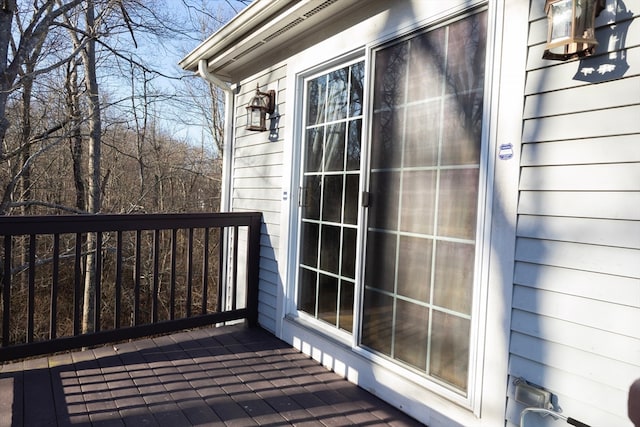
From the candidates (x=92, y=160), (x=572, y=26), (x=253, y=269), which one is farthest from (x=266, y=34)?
(x=92, y=160)

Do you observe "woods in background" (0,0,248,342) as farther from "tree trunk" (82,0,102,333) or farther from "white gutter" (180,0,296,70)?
"white gutter" (180,0,296,70)

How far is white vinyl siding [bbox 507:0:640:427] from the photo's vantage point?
1406mm

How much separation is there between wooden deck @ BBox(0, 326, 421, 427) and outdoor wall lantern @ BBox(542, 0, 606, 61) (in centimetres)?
184

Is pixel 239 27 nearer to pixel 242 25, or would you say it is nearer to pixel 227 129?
pixel 242 25

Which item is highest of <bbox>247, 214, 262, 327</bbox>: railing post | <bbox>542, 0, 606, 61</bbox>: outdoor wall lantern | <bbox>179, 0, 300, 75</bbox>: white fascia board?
<bbox>179, 0, 300, 75</bbox>: white fascia board

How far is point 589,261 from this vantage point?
1500 millimetres

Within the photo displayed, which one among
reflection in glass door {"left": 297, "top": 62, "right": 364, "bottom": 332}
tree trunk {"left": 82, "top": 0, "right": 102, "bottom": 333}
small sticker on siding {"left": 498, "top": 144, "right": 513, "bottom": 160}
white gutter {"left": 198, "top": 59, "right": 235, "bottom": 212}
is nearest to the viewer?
small sticker on siding {"left": 498, "top": 144, "right": 513, "bottom": 160}

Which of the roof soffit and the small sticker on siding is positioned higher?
the roof soffit

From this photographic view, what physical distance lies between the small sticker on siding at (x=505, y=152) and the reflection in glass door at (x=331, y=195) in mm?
961

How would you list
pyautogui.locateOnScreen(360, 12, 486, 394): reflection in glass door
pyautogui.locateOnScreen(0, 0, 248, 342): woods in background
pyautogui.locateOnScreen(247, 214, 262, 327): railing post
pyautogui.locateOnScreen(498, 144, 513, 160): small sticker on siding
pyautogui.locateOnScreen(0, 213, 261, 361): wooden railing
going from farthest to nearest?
1. pyautogui.locateOnScreen(0, 0, 248, 342): woods in background
2. pyautogui.locateOnScreen(247, 214, 262, 327): railing post
3. pyautogui.locateOnScreen(0, 213, 261, 361): wooden railing
4. pyautogui.locateOnScreen(360, 12, 486, 394): reflection in glass door
5. pyautogui.locateOnScreen(498, 144, 513, 160): small sticker on siding

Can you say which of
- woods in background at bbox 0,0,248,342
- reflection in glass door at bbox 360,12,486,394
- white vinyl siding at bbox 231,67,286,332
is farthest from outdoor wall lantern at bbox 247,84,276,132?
woods in background at bbox 0,0,248,342

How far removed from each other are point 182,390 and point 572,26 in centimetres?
257

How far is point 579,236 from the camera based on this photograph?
5.01 ft

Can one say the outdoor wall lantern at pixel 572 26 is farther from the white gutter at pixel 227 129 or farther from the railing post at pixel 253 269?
the white gutter at pixel 227 129
